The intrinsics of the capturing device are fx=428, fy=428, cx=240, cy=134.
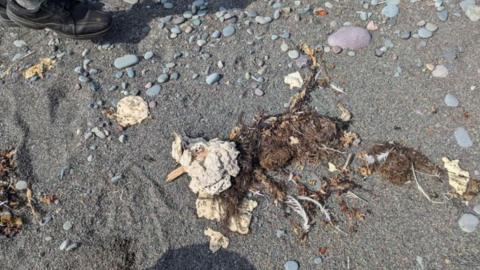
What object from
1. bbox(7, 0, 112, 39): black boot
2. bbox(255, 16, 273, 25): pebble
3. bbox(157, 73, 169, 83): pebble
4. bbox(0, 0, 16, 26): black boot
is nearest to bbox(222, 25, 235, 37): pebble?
bbox(255, 16, 273, 25): pebble

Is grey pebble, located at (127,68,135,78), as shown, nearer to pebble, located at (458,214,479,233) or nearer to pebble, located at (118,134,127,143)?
pebble, located at (118,134,127,143)

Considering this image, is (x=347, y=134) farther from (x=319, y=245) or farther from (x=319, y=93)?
(x=319, y=245)

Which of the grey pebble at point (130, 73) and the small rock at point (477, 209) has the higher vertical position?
the grey pebble at point (130, 73)

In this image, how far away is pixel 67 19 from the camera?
10.2 feet

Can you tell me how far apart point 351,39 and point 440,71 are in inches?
25.2

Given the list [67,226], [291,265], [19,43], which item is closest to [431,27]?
[291,265]

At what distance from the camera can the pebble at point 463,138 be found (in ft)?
8.66

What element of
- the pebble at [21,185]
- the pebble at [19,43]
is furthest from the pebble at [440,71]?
the pebble at [19,43]

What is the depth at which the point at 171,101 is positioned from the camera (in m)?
2.96

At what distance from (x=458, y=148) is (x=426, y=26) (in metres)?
0.99

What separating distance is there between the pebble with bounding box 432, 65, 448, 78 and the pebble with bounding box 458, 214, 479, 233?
99cm

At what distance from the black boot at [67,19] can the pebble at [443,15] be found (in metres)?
2.44

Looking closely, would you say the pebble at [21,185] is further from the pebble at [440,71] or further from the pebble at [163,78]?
the pebble at [440,71]

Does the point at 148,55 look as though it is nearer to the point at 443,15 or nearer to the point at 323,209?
the point at 323,209
